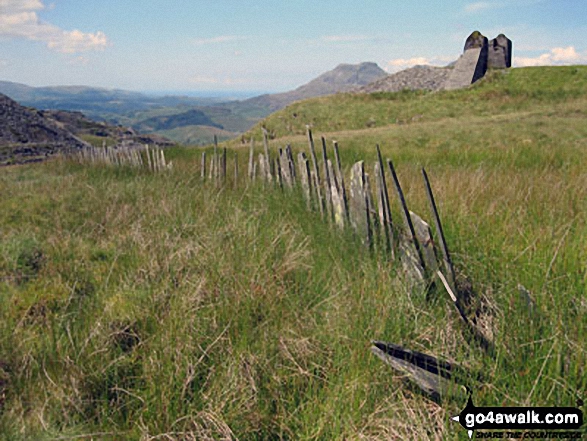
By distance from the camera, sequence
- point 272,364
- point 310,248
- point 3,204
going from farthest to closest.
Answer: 1. point 3,204
2. point 310,248
3. point 272,364

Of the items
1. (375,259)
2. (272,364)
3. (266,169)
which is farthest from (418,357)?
(266,169)

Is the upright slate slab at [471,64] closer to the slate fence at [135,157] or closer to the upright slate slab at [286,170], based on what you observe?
the slate fence at [135,157]

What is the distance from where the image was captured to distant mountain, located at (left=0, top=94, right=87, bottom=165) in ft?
101

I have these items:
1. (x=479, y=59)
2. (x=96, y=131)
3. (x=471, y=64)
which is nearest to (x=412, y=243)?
(x=471, y=64)

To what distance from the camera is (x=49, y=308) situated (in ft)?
10.1

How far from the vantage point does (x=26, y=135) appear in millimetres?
38500

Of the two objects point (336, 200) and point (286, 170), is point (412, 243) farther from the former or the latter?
point (286, 170)

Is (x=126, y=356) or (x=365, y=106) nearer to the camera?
(x=126, y=356)

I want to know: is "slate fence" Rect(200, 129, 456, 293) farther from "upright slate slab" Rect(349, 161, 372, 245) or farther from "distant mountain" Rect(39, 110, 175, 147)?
"distant mountain" Rect(39, 110, 175, 147)

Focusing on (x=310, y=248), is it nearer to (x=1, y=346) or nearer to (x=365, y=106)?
(x=1, y=346)

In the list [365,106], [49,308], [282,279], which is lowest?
[49,308]

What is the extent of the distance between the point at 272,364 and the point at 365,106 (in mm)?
20113

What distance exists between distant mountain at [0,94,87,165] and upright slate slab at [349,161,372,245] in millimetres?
31068

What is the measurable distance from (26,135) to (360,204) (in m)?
43.4
